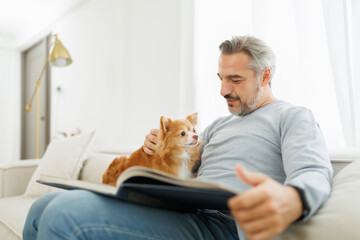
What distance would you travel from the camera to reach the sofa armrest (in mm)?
2121

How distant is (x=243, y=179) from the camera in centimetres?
57

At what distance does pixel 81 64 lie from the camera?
150 inches

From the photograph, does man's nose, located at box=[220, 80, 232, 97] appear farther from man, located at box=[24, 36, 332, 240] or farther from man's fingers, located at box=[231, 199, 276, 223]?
man's fingers, located at box=[231, 199, 276, 223]

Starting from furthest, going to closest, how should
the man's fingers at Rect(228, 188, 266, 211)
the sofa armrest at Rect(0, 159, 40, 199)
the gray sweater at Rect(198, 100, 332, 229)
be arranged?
1. the sofa armrest at Rect(0, 159, 40, 199)
2. the gray sweater at Rect(198, 100, 332, 229)
3. the man's fingers at Rect(228, 188, 266, 211)

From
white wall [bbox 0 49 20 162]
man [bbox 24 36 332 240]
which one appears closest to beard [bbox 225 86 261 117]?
man [bbox 24 36 332 240]

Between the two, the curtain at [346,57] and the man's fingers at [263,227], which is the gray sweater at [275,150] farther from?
the curtain at [346,57]

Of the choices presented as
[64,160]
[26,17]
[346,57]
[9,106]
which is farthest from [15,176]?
[9,106]

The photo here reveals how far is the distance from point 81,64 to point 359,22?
3.16m

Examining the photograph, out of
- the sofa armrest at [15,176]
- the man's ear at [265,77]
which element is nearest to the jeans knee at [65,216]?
the man's ear at [265,77]

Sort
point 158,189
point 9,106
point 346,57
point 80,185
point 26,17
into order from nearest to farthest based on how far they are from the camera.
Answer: point 158,189
point 80,185
point 346,57
point 26,17
point 9,106

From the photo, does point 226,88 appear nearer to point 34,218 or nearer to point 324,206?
point 324,206

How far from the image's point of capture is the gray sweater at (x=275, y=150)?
0.76 metres

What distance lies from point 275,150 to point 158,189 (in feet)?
1.73

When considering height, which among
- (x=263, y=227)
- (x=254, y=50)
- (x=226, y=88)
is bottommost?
(x=263, y=227)
